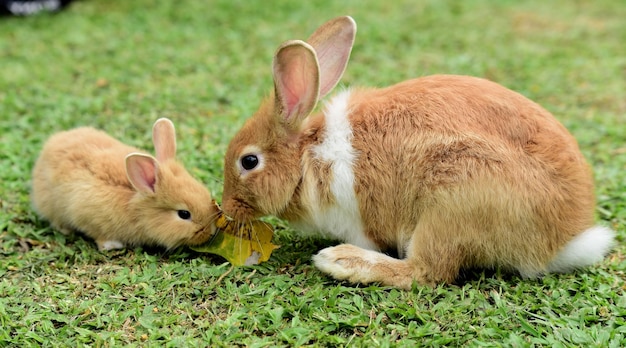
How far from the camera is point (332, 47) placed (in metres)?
3.80

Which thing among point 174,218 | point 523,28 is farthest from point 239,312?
point 523,28

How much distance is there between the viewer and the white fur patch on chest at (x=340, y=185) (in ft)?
11.9

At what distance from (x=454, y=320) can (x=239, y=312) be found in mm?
1010

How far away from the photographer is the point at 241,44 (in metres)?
7.46

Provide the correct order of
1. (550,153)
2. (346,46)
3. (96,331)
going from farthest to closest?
(346,46)
(550,153)
(96,331)

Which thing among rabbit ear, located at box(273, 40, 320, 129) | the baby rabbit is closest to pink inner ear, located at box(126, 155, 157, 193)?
the baby rabbit

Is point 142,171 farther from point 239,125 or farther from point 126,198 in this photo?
point 239,125

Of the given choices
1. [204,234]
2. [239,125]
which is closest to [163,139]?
[204,234]

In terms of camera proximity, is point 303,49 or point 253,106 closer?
point 303,49

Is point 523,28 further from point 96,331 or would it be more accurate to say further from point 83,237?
point 96,331

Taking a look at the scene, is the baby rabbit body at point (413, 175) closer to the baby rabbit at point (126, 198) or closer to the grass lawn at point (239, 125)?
the grass lawn at point (239, 125)

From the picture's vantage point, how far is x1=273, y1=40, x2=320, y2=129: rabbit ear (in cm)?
346

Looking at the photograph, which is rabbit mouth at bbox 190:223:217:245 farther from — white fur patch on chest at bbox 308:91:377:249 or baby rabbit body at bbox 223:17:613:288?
white fur patch on chest at bbox 308:91:377:249

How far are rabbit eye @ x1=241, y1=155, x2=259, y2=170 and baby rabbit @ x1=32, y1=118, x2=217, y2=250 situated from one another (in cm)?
44
